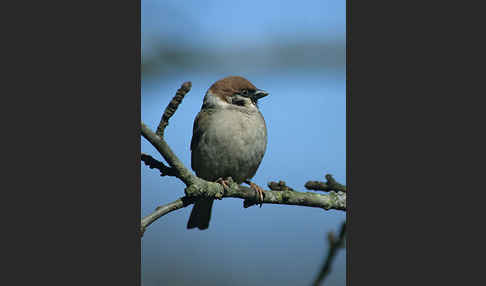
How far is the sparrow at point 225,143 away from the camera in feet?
16.1

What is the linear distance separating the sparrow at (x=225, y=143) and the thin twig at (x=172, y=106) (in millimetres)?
2032

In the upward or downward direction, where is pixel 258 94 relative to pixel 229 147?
upward

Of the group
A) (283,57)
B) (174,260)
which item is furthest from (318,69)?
(174,260)

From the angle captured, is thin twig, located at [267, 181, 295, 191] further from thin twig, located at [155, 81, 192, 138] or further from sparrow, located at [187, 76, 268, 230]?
thin twig, located at [155, 81, 192, 138]

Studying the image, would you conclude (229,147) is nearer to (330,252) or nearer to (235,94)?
(235,94)

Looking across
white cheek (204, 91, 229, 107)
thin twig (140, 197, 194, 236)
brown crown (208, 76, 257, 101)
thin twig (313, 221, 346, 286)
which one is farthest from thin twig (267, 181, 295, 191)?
brown crown (208, 76, 257, 101)

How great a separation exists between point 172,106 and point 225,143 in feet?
7.06

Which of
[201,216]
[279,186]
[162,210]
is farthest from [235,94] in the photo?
[162,210]

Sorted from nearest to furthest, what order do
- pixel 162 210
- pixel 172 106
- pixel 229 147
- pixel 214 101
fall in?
1. pixel 172 106
2. pixel 162 210
3. pixel 229 147
4. pixel 214 101

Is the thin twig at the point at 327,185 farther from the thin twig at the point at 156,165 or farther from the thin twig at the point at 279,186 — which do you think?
the thin twig at the point at 156,165

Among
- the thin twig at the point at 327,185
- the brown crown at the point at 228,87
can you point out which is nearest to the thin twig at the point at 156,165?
the thin twig at the point at 327,185

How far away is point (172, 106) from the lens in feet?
9.15
